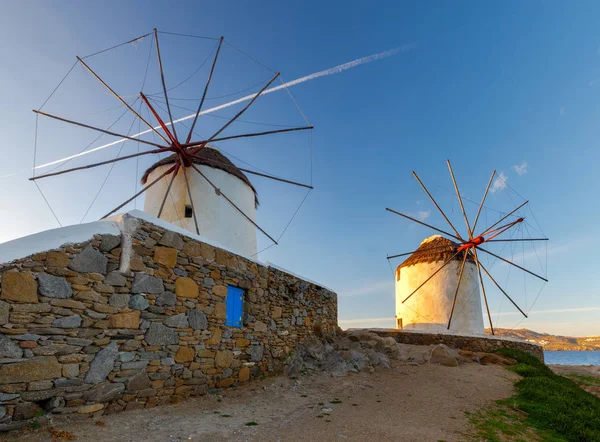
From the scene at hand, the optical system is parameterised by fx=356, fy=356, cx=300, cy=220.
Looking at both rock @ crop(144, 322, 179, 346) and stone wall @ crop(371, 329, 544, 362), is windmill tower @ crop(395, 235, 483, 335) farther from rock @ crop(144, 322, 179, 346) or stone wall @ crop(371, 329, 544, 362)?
rock @ crop(144, 322, 179, 346)

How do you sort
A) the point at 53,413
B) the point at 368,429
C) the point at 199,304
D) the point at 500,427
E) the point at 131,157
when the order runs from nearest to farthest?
the point at 53,413, the point at 368,429, the point at 500,427, the point at 199,304, the point at 131,157

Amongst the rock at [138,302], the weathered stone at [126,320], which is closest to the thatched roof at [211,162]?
the rock at [138,302]

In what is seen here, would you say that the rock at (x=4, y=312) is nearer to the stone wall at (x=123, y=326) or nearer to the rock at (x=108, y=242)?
the stone wall at (x=123, y=326)

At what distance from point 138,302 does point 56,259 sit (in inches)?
55.9

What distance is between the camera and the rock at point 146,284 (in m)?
5.80

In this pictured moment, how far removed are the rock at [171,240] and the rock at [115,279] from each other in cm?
93

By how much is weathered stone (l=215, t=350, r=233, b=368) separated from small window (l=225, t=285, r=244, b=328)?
57cm

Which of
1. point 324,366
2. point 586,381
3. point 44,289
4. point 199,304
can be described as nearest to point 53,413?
point 44,289

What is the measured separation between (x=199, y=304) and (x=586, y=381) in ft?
44.9

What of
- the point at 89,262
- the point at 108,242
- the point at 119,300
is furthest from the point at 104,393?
the point at 108,242

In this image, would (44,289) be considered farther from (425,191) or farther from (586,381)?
(425,191)

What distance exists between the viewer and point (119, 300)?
217 inches

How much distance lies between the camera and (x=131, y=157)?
10969 mm

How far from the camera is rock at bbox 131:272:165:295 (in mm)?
5796
